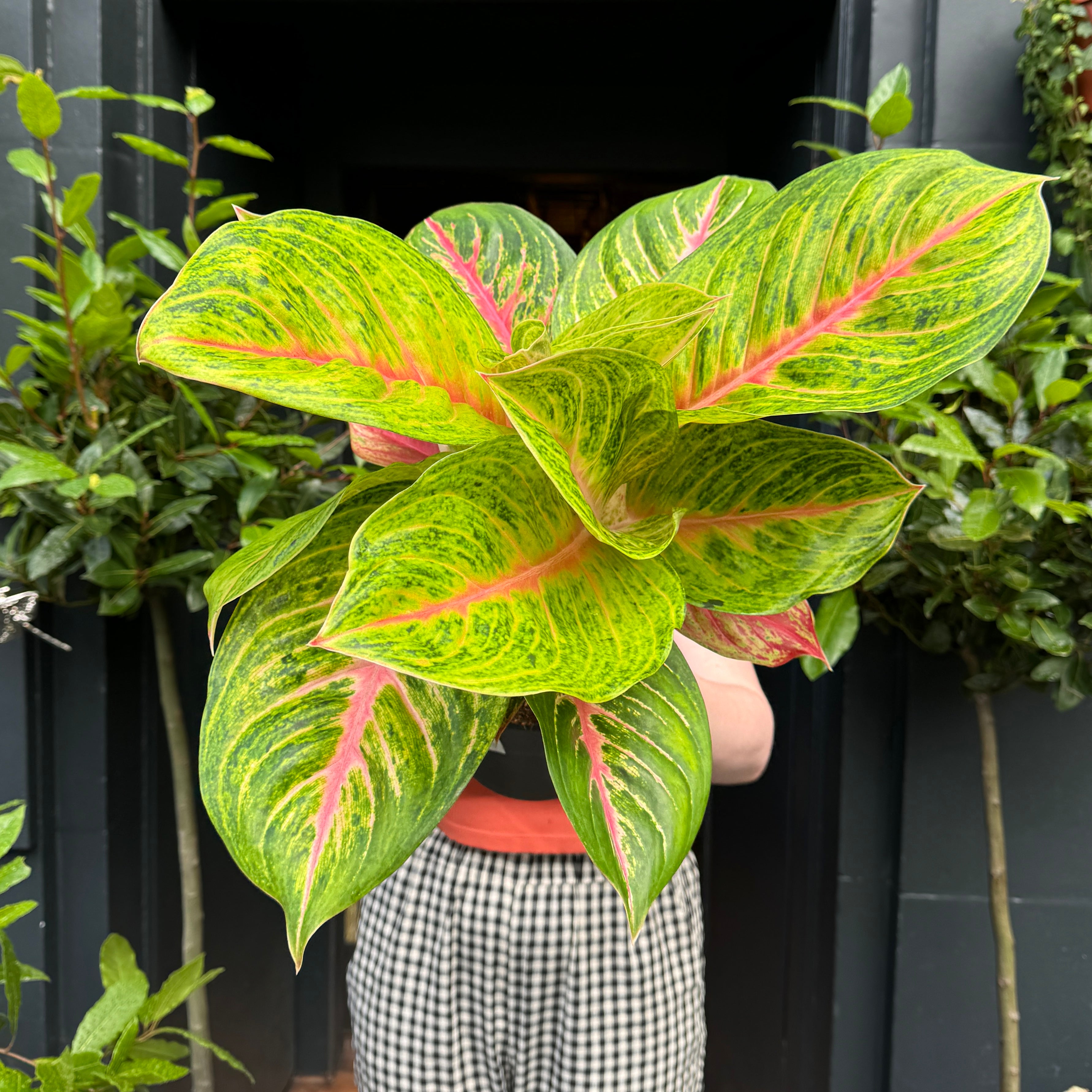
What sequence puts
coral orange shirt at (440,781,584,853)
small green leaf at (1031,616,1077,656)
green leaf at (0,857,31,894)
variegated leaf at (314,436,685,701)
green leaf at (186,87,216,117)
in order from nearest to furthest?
1. variegated leaf at (314,436,685,701)
2. green leaf at (0,857,31,894)
3. coral orange shirt at (440,781,584,853)
4. small green leaf at (1031,616,1077,656)
5. green leaf at (186,87,216,117)

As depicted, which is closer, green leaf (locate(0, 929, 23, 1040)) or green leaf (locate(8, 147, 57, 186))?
green leaf (locate(0, 929, 23, 1040))

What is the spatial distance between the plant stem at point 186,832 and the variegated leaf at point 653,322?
3.46 feet

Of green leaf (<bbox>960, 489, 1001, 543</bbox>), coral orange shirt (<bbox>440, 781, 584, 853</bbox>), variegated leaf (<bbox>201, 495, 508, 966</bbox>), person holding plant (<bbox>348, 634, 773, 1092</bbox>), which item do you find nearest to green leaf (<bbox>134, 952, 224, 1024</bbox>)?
person holding plant (<bbox>348, 634, 773, 1092</bbox>)

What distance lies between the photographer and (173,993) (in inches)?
33.9

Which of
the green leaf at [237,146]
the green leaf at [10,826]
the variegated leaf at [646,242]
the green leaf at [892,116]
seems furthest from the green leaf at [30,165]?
the green leaf at [892,116]

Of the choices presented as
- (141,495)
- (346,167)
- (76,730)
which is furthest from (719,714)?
(346,167)

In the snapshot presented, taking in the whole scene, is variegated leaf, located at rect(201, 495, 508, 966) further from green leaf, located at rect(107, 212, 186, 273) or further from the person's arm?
green leaf, located at rect(107, 212, 186, 273)

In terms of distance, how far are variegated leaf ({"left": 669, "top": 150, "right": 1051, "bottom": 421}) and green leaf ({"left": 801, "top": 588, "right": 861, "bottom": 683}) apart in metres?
0.66

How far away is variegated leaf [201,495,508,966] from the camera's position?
0.88ft

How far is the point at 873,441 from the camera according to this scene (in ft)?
3.33

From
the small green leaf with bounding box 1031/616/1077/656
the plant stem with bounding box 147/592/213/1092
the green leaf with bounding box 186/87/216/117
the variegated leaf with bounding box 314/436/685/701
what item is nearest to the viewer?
the variegated leaf with bounding box 314/436/685/701

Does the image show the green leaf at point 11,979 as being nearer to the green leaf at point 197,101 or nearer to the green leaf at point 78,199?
the green leaf at point 78,199

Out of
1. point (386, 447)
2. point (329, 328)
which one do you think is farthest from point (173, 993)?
point (329, 328)

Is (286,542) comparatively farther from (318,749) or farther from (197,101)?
(197,101)
